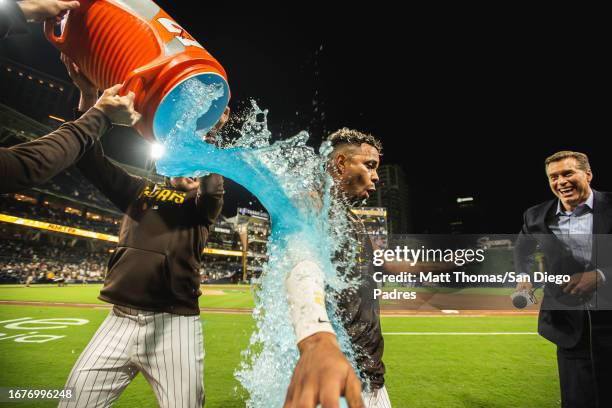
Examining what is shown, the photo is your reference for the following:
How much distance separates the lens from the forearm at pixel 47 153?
119cm

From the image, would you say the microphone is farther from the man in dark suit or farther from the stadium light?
the stadium light

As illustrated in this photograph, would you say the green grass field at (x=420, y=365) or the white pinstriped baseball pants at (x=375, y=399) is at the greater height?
the white pinstriped baseball pants at (x=375, y=399)

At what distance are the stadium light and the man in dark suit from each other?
3.11 m

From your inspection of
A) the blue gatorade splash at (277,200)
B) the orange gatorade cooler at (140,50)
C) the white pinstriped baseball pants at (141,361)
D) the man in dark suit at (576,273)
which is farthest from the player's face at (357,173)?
the man in dark suit at (576,273)

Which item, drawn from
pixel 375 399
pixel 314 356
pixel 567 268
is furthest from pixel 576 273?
pixel 314 356

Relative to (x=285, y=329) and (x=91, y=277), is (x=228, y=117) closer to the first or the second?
(x=285, y=329)

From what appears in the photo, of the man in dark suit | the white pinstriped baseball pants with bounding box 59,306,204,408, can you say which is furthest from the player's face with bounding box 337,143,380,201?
the man in dark suit

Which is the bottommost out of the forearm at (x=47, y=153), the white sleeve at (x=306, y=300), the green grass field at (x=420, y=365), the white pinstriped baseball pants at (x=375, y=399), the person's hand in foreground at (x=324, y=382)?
the green grass field at (x=420, y=365)

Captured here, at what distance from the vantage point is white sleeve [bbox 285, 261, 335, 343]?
823 mm

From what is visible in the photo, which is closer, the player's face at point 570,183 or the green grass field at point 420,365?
the player's face at point 570,183

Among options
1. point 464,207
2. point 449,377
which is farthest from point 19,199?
point 464,207

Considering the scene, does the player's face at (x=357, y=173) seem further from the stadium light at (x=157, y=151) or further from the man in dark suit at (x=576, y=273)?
the man in dark suit at (x=576, y=273)

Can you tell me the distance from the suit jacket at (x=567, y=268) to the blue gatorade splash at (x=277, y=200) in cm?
212

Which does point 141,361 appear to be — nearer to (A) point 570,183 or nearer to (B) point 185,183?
(B) point 185,183
